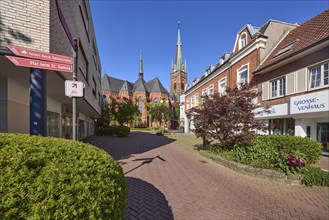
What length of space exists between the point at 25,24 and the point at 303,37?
659 inches

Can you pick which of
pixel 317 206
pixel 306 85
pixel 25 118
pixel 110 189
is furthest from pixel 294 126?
pixel 25 118

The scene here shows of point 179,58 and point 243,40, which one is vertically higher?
point 179,58

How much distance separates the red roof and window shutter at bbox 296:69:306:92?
1388mm

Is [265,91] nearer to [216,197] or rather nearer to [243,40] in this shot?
[243,40]

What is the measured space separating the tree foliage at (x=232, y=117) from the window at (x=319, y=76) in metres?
5.48

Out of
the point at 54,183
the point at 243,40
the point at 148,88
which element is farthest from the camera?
the point at 148,88

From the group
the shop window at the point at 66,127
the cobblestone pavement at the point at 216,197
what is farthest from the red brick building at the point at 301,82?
the shop window at the point at 66,127

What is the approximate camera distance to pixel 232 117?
26.3 ft

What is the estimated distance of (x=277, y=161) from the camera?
19.9 feet

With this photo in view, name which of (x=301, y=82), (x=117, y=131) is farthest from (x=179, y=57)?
(x=301, y=82)

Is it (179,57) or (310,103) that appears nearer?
(310,103)

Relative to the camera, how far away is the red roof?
11219 mm

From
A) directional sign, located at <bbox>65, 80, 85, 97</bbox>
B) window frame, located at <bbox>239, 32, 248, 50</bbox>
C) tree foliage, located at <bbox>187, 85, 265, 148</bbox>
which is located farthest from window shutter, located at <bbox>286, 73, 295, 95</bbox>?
directional sign, located at <bbox>65, 80, 85, 97</bbox>

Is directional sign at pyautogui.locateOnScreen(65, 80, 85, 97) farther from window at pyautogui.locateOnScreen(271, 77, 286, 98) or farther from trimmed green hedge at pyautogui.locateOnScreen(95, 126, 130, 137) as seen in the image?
trimmed green hedge at pyautogui.locateOnScreen(95, 126, 130, 137)
